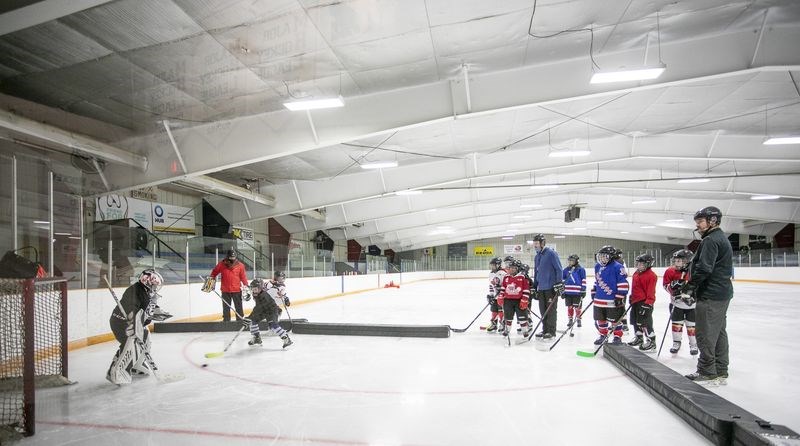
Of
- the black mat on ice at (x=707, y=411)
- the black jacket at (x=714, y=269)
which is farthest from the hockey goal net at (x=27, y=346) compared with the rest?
the black jacket at (x=714, y=269)

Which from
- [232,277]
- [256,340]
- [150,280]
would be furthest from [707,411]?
[232,277]

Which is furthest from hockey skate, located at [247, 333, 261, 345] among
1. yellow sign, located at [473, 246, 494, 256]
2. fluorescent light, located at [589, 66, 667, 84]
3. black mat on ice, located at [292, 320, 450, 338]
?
yellow sign, located at [473, 246, 494, 256]

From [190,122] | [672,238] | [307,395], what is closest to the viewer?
[307,395]

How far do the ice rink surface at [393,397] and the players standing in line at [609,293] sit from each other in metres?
0.53

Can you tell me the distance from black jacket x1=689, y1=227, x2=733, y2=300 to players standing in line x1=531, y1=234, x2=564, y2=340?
2307 mm

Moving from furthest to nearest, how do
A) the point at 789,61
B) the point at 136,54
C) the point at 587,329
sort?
the point at 587,329, the point at 789,61, the point at 136,54

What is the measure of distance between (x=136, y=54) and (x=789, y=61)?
8968mm

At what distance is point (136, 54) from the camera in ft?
18.8

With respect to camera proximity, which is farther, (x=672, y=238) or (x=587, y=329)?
→ (x=672, y=238)

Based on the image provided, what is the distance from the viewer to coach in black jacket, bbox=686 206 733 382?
3.68 metres

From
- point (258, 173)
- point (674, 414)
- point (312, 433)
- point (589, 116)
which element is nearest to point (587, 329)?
A: point (674, 414)

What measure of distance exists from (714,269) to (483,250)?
34.3m

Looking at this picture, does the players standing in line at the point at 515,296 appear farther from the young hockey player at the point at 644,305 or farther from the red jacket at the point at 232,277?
the red jacket at the point at 232,277

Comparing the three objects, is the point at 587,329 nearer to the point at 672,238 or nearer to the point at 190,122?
the point at 190,122
